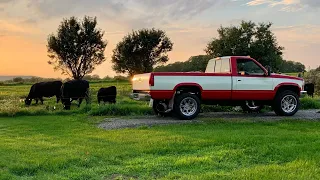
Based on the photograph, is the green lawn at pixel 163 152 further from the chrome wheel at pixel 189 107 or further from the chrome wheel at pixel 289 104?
the chrome wheel at pixel 289 104

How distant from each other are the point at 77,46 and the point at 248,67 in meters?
31.3

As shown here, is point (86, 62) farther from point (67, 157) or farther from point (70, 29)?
point (67, 157)

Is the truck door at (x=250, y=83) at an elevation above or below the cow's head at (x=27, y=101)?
above

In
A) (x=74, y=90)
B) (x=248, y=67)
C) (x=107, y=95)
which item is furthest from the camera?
(x=74, y=90)

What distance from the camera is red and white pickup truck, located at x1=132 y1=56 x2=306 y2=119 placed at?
13.0 metres

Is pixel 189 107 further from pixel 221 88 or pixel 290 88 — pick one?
pixel 290 88

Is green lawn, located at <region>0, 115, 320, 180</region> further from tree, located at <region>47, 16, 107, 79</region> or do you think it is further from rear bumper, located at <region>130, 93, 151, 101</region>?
tree, located at <region>47, 16, 107, 79</region>

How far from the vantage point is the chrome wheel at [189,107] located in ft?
43.4

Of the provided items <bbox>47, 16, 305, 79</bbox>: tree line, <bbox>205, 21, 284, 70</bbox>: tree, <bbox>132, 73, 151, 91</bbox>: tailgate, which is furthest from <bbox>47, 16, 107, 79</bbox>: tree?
<bbox>132, 73, 151, 91</bbox>: tailgate

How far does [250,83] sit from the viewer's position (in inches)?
544

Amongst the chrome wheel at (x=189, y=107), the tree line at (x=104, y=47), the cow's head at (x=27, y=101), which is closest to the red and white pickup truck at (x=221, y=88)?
the chrome wheel at (x=189, y=107)

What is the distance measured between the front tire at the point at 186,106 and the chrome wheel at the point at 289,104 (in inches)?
135

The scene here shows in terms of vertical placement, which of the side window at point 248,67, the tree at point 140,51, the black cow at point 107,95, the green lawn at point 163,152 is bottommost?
the green lawn at point 163,152

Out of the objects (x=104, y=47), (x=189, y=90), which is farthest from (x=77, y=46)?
(x=189, y=90)
